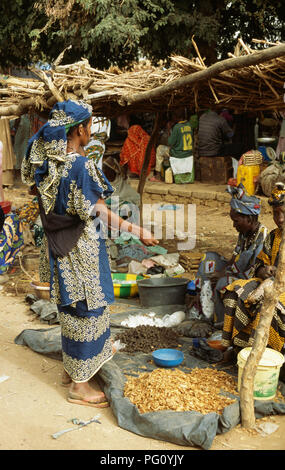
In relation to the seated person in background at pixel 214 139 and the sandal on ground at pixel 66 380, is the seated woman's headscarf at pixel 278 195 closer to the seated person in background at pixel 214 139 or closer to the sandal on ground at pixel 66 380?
the sandal on ground at pixel 66 380

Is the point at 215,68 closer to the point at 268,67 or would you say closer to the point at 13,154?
the point at 268,67

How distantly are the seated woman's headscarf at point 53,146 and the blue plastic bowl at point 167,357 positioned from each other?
4.69 ft

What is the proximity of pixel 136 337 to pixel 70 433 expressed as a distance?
4.53ft

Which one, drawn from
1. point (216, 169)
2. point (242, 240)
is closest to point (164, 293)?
point (242, 240)

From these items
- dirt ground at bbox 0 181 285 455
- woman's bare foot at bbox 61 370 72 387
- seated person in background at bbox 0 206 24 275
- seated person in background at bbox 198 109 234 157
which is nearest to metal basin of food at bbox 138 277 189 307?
dirt ground at bbox 0 181 285 455

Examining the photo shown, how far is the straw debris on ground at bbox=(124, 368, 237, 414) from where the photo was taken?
10.6 ft

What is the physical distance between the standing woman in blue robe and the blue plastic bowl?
53 cm

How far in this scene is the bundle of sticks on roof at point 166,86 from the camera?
4.61 m

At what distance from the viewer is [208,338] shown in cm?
437

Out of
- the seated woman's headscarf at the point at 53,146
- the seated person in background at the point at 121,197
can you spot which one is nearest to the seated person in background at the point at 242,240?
the seated woman's headscarf at the point at 53,146

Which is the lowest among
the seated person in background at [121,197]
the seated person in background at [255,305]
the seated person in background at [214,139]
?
the seated person in background at [255,305]

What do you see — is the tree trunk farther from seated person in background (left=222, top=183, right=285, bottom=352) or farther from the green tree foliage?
the green tree foliage

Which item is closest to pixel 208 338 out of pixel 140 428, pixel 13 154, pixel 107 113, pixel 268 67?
pixel 140 428
